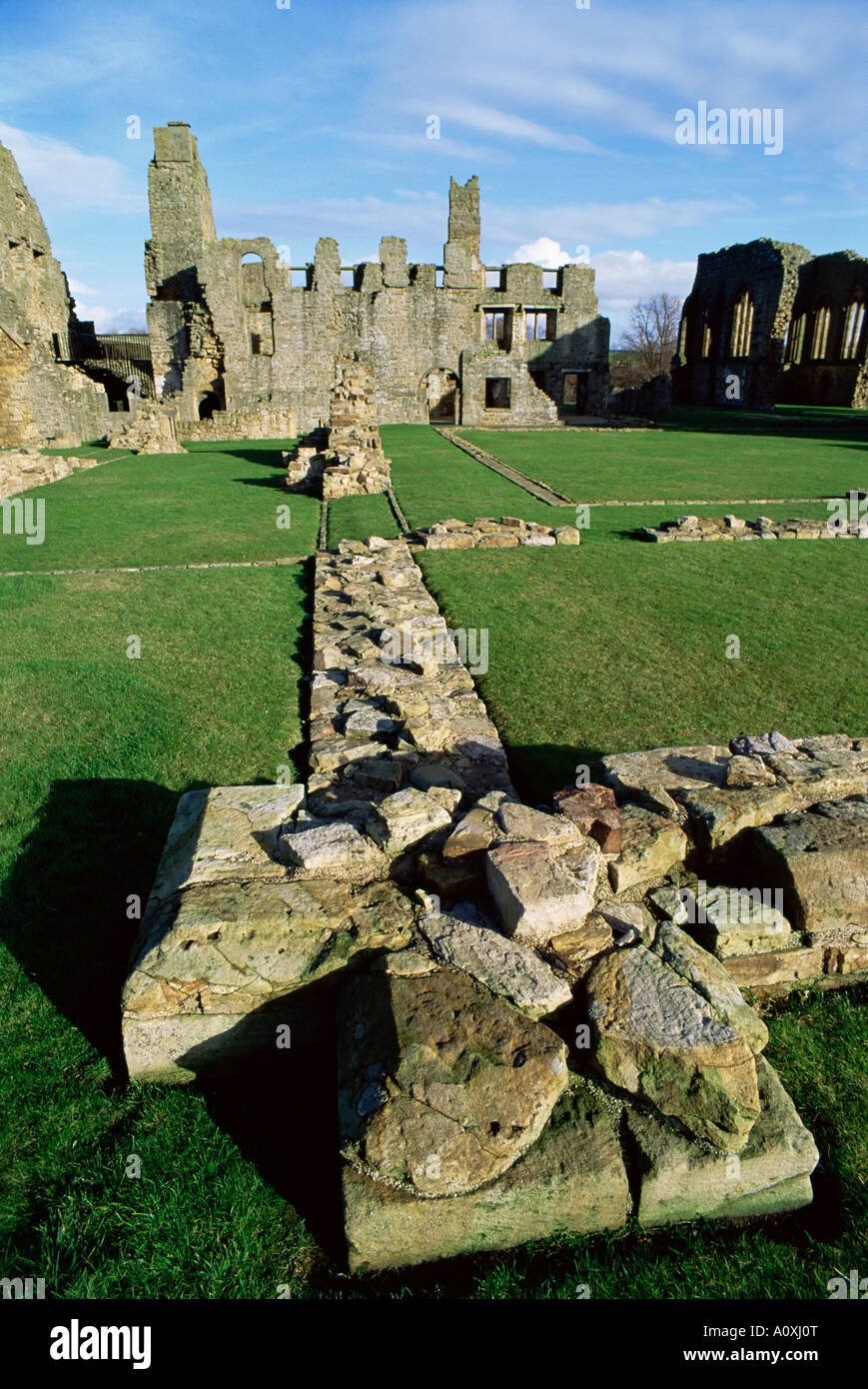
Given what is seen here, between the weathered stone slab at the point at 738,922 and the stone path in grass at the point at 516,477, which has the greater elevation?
the stone path in grass at the point at 516,477

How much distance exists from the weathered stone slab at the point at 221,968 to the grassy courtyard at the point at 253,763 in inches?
6.5

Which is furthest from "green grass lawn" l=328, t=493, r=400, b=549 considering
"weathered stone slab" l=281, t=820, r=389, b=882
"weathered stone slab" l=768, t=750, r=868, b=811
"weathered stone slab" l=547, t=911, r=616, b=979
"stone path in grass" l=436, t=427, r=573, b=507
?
"weathered stone slab" l=547, t=911, r=616, b=979

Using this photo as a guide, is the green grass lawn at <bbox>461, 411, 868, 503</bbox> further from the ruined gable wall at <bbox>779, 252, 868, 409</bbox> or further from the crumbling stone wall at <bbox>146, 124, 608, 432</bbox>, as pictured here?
the ruined gable wall at <bbox>779, 252, 868, 409</bbox>

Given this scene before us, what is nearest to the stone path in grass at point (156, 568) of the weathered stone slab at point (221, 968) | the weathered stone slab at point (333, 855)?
the weathered stone slab at point (333, 855)

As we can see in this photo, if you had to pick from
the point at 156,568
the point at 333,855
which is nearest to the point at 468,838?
the point at 333,855

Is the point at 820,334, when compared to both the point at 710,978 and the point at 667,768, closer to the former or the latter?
the point at 667,768

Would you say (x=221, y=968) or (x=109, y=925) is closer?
(x=221, y=968)

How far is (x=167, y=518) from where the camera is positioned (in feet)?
49.1

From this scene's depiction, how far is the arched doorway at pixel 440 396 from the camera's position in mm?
37844

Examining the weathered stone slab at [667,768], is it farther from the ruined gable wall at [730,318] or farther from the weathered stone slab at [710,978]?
the ruined gable wall at [730,318]

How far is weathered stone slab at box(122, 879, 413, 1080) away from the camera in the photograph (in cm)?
309

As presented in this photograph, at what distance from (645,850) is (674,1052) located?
3.49 feet
